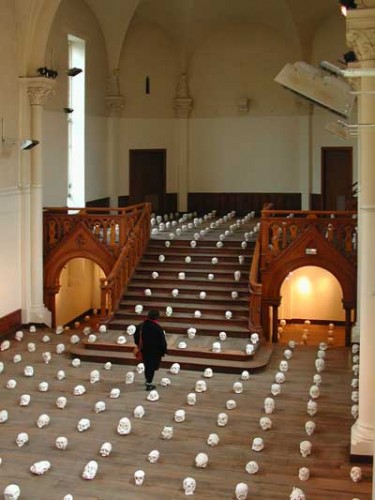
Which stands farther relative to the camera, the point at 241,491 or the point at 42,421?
the point at 42,421

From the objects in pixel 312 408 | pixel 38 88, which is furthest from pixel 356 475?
pixel 38 88

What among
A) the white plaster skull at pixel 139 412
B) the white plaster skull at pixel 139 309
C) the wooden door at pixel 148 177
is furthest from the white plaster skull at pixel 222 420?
the wooden door at pixel 148 177

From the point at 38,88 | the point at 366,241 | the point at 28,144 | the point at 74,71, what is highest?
the point at 74,71

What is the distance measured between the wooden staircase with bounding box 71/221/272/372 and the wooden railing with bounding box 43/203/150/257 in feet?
2.57

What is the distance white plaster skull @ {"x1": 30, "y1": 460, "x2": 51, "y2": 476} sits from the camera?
8430 millimetres

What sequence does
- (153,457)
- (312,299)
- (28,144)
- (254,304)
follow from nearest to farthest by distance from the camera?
(153,457)
(254,304)
(28,144)
(312,299)

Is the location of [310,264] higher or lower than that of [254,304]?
higher

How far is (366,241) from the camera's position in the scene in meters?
8.59

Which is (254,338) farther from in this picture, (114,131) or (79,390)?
(114,131)

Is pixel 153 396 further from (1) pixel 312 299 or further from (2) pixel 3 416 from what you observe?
(1) pixel 312 299

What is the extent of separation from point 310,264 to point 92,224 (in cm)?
465

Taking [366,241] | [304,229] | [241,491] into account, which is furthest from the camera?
[304,229]

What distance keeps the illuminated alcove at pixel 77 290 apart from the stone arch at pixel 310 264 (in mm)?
5006

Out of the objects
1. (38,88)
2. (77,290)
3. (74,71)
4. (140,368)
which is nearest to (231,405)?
(140,368)
